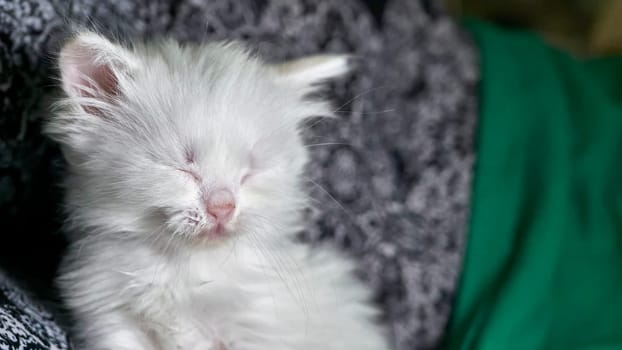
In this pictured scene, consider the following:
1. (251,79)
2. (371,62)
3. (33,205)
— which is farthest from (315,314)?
(371,62)

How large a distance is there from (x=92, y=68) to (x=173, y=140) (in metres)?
0.14

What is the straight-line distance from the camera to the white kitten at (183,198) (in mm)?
802

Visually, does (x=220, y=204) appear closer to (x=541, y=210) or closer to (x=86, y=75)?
(x=86, y=75)

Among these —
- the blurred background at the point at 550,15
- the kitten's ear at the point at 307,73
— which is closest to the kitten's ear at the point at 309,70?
the kitten's ear at the point at 307,73

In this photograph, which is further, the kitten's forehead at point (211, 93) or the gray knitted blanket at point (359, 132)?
the gray knitted blanket at point (359, 132)

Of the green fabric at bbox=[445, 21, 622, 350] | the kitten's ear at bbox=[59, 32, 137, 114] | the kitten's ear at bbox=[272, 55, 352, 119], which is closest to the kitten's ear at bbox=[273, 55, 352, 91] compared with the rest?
the kitten's ear at bbox=[272, 55, 352, 119]

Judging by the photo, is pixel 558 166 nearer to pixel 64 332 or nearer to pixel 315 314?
pixel 315 314

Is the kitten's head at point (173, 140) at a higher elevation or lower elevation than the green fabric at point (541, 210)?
higher

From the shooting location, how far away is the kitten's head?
80 cm

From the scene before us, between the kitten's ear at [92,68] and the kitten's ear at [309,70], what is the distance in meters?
0.22

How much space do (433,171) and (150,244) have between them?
643 mm

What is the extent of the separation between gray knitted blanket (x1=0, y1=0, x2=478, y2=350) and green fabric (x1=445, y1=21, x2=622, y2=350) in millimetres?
43

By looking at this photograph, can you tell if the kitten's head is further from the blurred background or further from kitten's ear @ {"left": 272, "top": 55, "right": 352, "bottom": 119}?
the blurred background

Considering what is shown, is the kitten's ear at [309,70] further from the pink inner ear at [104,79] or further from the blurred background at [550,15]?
the blurred background at [550,15]
